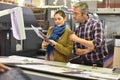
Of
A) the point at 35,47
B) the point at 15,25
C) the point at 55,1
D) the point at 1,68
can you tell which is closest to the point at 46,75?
the point at 1,68

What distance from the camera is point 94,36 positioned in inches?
89.3

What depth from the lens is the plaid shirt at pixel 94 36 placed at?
225cm

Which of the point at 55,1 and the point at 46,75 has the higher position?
the point at 55,1

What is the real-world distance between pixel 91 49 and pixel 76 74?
71cm

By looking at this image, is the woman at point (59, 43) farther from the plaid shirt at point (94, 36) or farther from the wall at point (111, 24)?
the wall at point (111, 24)

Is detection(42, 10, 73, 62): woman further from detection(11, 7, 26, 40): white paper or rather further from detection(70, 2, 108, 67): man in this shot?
detection(11, 7, 26, 40): white paper

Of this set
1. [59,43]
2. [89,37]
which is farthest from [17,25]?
[89,37]

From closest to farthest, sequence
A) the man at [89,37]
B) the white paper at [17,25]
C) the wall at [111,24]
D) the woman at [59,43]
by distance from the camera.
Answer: the man at [89,37]
the woman at [59,43]
the white paper at [17,25]
the wall at [111,24]

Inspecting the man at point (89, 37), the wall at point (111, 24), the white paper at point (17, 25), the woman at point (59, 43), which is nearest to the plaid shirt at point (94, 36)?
the man at point (89, 37)

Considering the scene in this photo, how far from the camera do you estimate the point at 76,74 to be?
157 centimetres

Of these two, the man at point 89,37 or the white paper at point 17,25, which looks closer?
the man at point 89,37

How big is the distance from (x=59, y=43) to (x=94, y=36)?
0.39m

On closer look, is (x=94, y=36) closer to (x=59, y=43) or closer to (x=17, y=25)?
(x=59, y=43)

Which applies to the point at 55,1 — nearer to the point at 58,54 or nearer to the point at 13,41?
the point at 13,41
